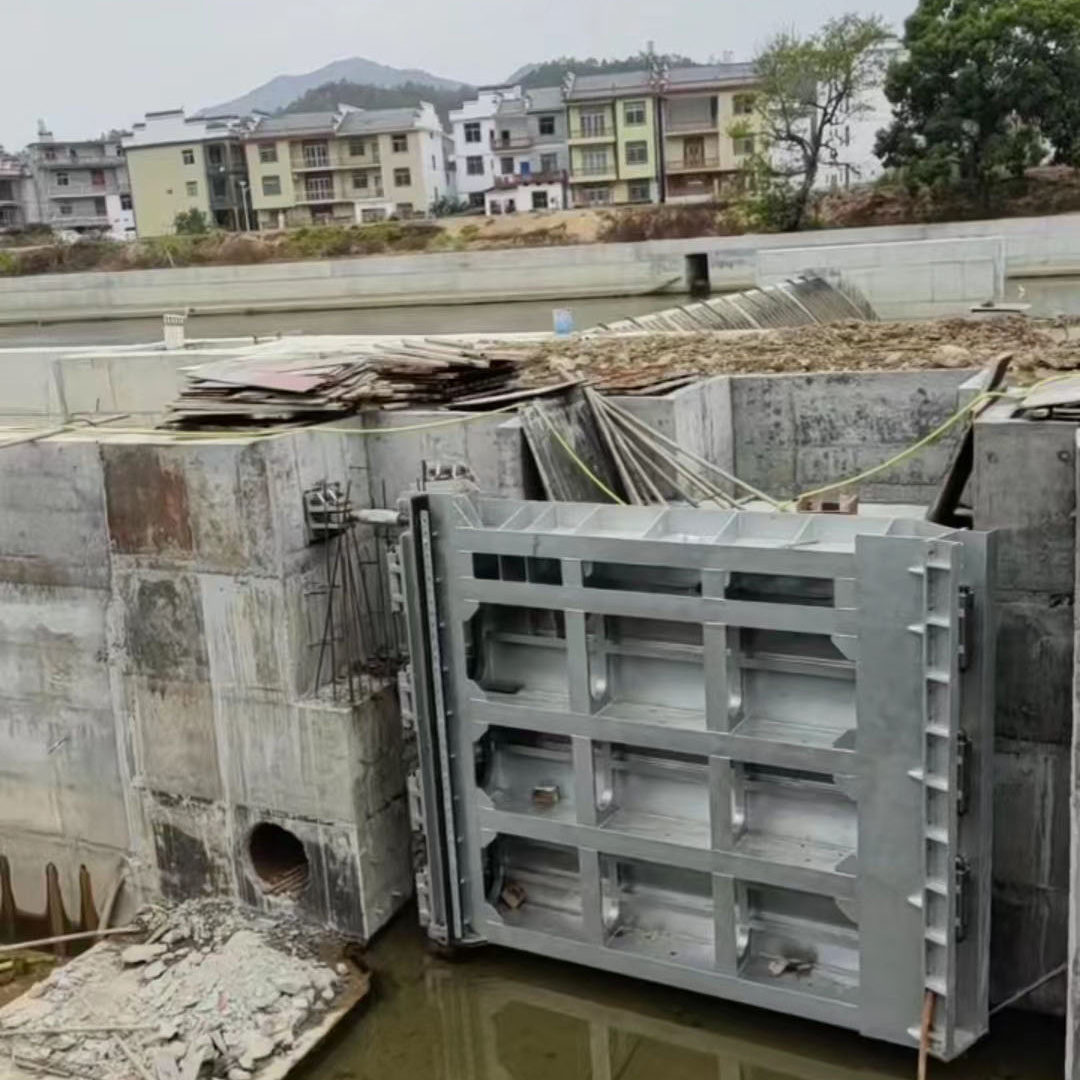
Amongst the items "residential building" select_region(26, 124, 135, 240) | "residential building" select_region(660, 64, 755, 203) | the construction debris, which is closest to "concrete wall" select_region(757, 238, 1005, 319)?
the construction debris

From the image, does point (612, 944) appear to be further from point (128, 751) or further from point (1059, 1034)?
point (128, 751)

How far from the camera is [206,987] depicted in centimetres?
782

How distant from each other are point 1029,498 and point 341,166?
7017 cm

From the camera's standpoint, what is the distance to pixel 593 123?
63875 mm

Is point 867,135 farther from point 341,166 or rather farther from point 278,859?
point 278,859

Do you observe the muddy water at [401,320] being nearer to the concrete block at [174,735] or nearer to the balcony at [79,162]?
the concrete block at [174,735]

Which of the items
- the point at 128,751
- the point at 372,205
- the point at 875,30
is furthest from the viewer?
the point at 372,205

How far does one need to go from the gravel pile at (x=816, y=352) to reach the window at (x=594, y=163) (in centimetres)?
5190

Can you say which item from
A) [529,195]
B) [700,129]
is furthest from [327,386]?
[529,195]

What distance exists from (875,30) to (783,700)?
42.9 metres

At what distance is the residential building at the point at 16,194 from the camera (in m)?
83.8

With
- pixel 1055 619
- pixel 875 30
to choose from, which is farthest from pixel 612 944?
pixel 875 30

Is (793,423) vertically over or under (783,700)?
over

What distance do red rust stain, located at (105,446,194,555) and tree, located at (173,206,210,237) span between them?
2365 inches
